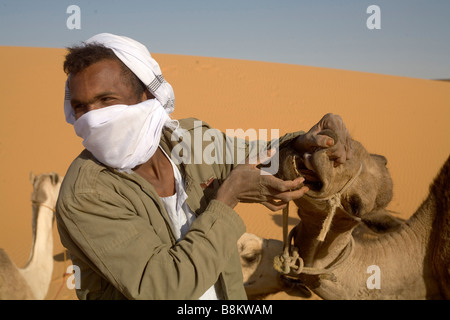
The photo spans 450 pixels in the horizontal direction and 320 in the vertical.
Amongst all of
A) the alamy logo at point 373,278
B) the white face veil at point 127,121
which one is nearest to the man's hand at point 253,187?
the white face veil at point 127,121

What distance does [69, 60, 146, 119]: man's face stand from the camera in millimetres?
1726

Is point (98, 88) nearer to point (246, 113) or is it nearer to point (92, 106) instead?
point (92, 106)

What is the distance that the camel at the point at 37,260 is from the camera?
3762 millimetres

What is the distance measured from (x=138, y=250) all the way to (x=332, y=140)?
95 centimetres

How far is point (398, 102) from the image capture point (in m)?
Answer: 20.3

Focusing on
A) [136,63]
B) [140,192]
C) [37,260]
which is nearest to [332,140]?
[140,192]

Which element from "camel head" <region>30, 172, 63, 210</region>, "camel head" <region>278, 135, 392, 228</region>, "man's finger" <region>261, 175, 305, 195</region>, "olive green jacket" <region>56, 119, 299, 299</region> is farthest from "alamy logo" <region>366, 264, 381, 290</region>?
"camel head" <region>30, 172, 63, 210</region>

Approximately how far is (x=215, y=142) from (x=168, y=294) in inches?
37.9

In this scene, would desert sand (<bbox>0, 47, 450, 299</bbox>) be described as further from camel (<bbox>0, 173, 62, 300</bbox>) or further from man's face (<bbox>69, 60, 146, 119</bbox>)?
A: man's face (<bbox>69, 60, 146, 119</bbox>)

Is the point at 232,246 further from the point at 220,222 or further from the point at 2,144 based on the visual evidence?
the point at 2,144

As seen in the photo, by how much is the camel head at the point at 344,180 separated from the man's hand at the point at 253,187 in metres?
0.11
